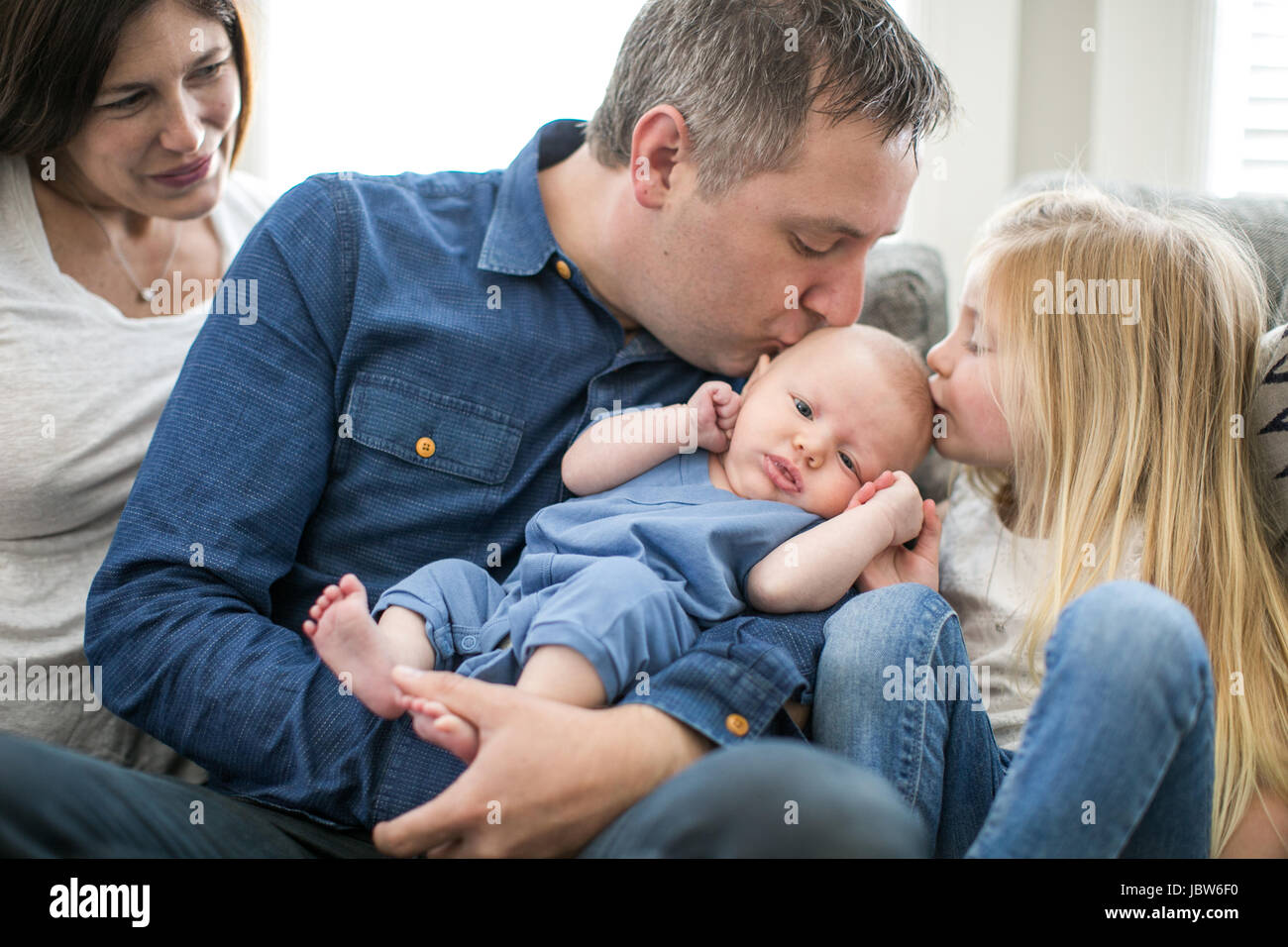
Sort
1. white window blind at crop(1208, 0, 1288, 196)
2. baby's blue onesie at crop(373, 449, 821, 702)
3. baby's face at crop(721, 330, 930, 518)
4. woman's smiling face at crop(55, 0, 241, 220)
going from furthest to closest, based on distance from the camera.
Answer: white window blind at crop(1208, 0, 1288, 196)
woman's smiling face at crop(55, 0, 241, 220)
baby's face at crop(721, 330, 930, 518)
baby's blue onesie at crop(373, 449, 821, 702)

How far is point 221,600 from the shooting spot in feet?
3.53

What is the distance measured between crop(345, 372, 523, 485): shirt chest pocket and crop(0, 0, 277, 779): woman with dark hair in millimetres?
218

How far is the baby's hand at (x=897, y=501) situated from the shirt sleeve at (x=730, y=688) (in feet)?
0.75

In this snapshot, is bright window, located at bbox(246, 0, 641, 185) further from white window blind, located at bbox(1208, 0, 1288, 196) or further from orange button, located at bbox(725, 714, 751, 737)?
orange button, located at bbox(725, 714, 751, 737)

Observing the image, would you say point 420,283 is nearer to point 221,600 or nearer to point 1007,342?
point 221,600

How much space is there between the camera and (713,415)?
1241mm

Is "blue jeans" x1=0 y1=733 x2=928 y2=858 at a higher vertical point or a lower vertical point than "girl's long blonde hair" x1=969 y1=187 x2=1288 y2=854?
lower

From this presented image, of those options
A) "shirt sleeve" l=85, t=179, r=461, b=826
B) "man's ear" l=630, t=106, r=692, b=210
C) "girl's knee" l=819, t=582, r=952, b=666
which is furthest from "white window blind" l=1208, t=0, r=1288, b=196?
"shirt sleeve" l=85, t=179, r=461, b=826

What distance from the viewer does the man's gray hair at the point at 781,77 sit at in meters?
1.18

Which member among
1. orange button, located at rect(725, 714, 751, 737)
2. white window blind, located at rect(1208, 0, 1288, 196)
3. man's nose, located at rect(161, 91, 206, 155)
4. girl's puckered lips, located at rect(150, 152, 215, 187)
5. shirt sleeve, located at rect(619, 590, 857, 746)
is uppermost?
white window blind, located at rect(1208, 0, 1288, 196)

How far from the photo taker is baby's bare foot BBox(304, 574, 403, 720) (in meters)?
0.95
